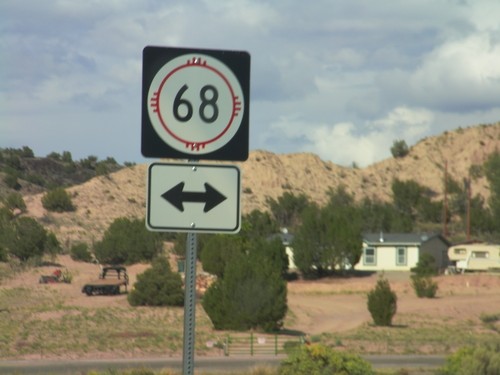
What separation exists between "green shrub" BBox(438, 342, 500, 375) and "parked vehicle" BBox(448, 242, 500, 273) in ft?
179

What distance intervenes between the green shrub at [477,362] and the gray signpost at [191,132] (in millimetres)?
15294

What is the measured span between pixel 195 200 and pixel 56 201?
98.6m

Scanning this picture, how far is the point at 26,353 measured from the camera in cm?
3619

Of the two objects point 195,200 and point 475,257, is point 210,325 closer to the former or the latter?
point 475,257

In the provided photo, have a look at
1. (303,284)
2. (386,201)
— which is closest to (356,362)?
(303,284)

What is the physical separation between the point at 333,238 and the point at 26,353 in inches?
1411

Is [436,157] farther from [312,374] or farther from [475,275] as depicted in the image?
[312,374]

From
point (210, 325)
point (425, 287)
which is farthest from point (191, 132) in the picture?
point (425, 287)

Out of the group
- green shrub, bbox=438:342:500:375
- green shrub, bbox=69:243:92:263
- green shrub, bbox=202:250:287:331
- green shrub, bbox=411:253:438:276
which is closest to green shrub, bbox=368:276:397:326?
green shrub, bbox=202:250:287:331

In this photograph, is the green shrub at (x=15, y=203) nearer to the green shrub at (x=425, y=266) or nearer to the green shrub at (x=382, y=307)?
the green shrub at (x=425, y=266)

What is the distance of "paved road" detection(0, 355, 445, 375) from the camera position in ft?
97.8

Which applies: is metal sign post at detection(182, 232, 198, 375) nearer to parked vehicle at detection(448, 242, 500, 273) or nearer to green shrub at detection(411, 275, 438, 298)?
green shrub at detection(411, 275, 438, 298)

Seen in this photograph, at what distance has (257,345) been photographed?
125 feet

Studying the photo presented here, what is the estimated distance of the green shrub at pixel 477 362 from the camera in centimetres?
1959
